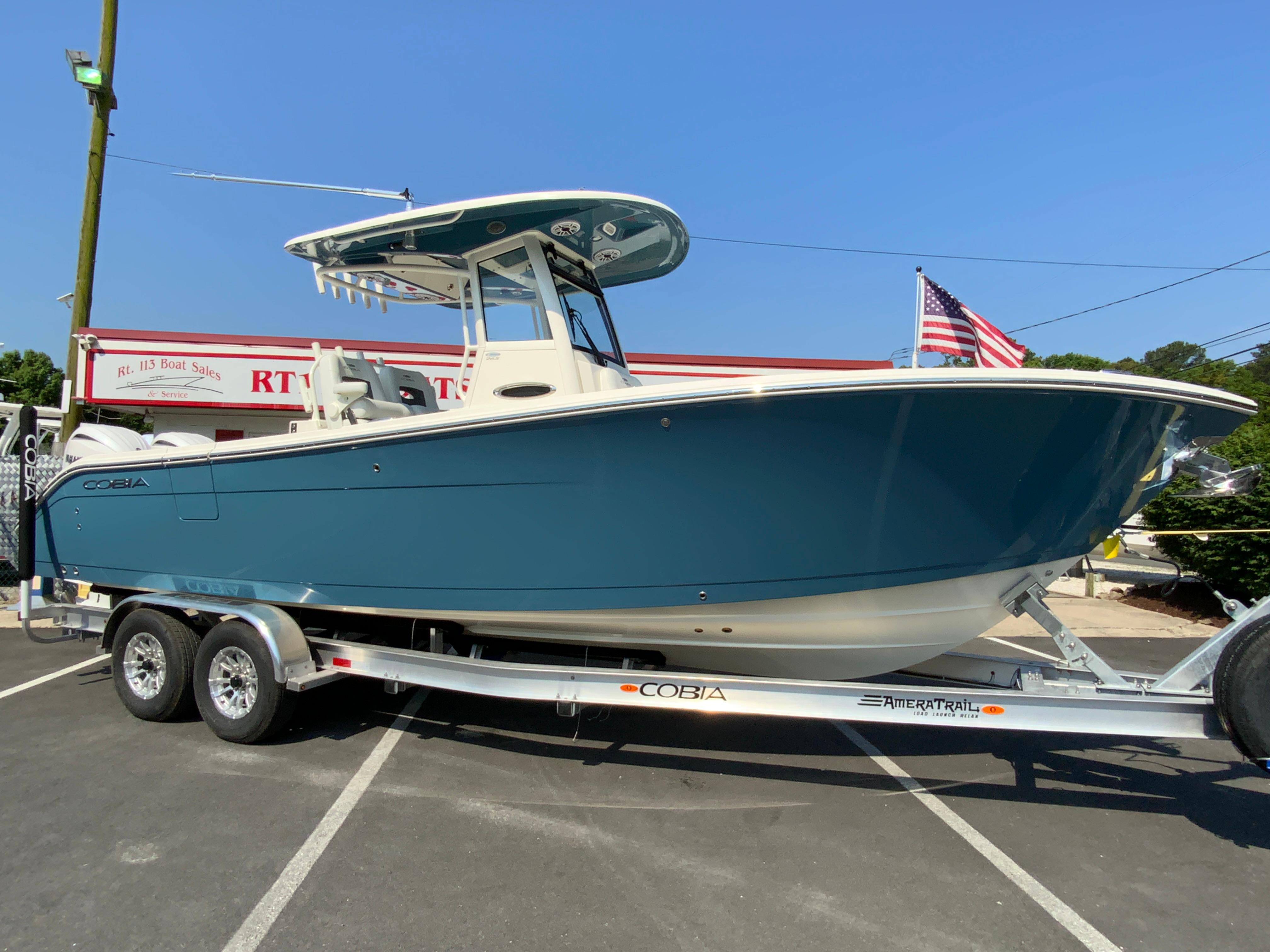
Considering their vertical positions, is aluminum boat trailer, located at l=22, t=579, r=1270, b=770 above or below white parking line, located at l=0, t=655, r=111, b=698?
above

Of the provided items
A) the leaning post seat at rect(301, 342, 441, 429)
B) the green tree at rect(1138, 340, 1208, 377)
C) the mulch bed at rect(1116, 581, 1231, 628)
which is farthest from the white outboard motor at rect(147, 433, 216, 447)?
the green tree at rect(1138, 340, 1208, 377)

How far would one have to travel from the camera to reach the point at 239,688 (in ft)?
13.5

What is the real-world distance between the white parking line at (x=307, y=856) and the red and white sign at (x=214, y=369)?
27.2ft

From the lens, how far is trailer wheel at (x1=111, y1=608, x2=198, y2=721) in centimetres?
427

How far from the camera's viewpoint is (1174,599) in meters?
8.99

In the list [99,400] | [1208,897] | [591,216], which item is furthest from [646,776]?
[99,400]

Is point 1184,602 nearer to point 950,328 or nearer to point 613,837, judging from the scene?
point 950,328

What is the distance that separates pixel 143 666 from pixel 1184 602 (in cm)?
1081

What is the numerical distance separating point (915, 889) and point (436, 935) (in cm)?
174

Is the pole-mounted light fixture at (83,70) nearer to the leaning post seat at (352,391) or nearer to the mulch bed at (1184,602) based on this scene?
the leaning post seat at (352,391)

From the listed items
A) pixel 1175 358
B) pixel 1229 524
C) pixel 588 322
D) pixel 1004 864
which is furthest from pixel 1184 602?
pixel 1175 358

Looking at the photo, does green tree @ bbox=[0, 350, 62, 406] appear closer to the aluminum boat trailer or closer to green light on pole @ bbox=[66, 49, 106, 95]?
green light on pole @ bbox=[66, 49, 106, 95]

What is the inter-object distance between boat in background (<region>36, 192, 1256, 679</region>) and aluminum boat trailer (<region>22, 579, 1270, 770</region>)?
0.67 ft

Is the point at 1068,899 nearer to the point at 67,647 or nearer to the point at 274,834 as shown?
the point at 274,834
